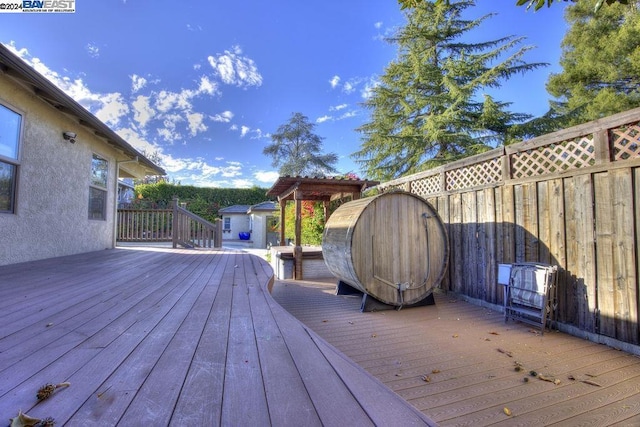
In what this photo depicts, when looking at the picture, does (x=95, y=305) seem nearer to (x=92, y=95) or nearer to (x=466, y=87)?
(x=466, y=87)

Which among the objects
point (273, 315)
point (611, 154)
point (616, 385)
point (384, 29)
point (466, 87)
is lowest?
point (616, 385)

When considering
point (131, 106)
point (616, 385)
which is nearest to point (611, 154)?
point (616, 385)

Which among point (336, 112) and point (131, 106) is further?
point (336, 112)

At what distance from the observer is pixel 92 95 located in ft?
37.0

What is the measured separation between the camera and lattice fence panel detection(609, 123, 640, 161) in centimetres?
293

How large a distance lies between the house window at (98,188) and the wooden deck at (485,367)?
17.8 ft

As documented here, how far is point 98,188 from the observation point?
21.2ft

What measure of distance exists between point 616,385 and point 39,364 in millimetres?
3929

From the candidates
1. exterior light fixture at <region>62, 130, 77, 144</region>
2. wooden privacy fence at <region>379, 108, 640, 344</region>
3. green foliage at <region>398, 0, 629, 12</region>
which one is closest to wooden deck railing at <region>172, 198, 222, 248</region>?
exterior light fixture at <region>62, 130, 77, 144</region>

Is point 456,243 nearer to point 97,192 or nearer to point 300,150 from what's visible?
point 97,192

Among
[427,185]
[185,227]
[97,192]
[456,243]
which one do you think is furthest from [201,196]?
[456,243]

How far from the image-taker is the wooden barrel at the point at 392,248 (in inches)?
179

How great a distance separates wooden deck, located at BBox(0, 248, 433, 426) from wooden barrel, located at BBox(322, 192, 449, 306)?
2.26 m

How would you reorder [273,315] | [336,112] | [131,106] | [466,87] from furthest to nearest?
1. [336,112]
2. [131,106]
3. [466,87]
4. [273,315]
